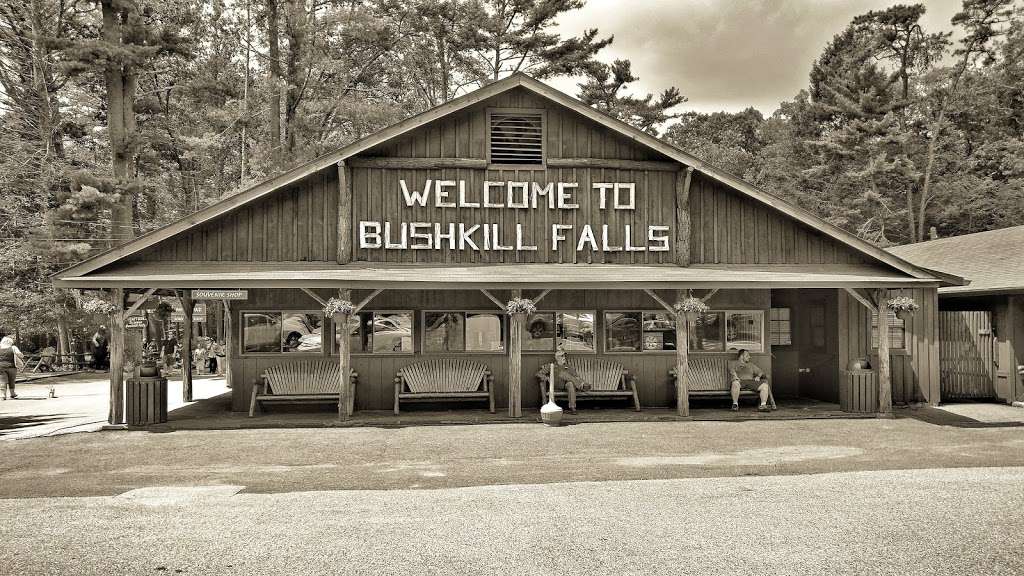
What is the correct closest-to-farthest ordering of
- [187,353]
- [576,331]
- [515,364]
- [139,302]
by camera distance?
1. [139,302]
2. [515,364]
3. [576,331]
4. [187,353]

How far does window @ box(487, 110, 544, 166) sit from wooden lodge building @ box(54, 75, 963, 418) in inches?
1.1

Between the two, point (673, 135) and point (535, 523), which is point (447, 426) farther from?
point (673, 135)

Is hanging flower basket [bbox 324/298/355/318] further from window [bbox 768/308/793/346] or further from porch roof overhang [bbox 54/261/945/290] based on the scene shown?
window [bbox 768/308/793/346]

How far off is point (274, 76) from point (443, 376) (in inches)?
748

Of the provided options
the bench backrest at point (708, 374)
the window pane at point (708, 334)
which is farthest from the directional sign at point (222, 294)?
the window pane at point (708, 334)

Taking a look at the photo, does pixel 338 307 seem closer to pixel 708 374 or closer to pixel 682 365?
pixel 682 365

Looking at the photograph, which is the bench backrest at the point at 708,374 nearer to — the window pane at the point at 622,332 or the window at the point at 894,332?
the window pane at the point at 622,332

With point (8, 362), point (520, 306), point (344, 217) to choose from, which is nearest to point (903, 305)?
point (520, 306)

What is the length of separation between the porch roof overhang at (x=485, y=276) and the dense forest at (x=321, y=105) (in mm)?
13526

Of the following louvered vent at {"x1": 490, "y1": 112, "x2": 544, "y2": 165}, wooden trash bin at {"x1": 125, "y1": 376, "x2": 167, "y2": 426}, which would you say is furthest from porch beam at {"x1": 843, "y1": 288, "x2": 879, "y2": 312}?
wooden trash bin at {"x1": 125, "y1": 376, "x2": 167, "y2": 426}

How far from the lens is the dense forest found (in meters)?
25.8

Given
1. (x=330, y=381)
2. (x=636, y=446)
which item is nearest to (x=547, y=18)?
(x=330, y=381)

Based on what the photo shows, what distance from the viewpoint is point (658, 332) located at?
15.8 metres

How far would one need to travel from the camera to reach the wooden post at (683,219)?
1482cm
